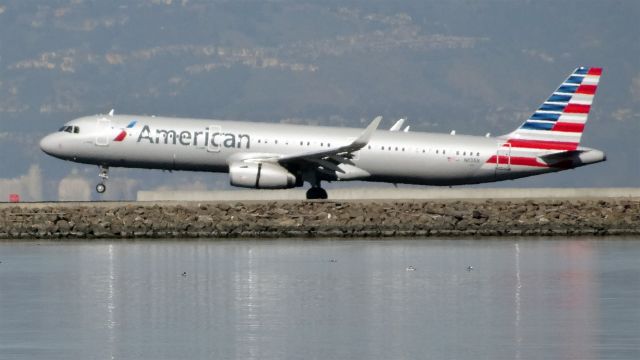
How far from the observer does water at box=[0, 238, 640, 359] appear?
32.3 meters

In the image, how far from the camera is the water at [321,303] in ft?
106

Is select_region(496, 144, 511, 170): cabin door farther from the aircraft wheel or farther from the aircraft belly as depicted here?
the aircraft wheel

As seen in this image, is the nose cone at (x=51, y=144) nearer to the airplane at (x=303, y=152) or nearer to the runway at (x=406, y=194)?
the airplane at (x=303, y=152)

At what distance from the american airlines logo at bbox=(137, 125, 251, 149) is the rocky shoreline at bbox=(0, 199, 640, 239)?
2457mm

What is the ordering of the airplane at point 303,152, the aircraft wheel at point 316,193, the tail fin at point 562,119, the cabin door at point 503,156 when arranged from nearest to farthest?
1. the airplane at point 303,152
2. the aircraft wheel at point 316,193
3. the cabin door at point 503,156
4. the tail fin at point 562,119

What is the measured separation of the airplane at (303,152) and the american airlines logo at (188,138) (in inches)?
1.5

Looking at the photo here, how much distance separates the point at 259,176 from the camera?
224ft

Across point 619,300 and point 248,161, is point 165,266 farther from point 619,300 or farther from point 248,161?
point 248,161

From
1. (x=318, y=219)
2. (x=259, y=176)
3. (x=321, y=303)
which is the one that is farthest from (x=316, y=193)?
(x=321, y=303)

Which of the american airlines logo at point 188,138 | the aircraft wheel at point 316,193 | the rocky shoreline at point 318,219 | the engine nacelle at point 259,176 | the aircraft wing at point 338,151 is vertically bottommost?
the rocky shoreline at point 318,219

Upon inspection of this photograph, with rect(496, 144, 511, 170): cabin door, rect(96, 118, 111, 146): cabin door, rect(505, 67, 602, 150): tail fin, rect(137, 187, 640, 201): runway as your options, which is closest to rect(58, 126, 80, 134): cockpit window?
rect(96, 118, 111, 146): cabin door

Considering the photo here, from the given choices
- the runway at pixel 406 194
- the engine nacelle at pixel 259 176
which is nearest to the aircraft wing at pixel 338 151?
the engine nacelle at pixel 259 176

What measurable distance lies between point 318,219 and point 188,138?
659cm

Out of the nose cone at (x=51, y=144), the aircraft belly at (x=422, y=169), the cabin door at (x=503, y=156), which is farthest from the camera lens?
the cabin door at (x=503, y=156)
